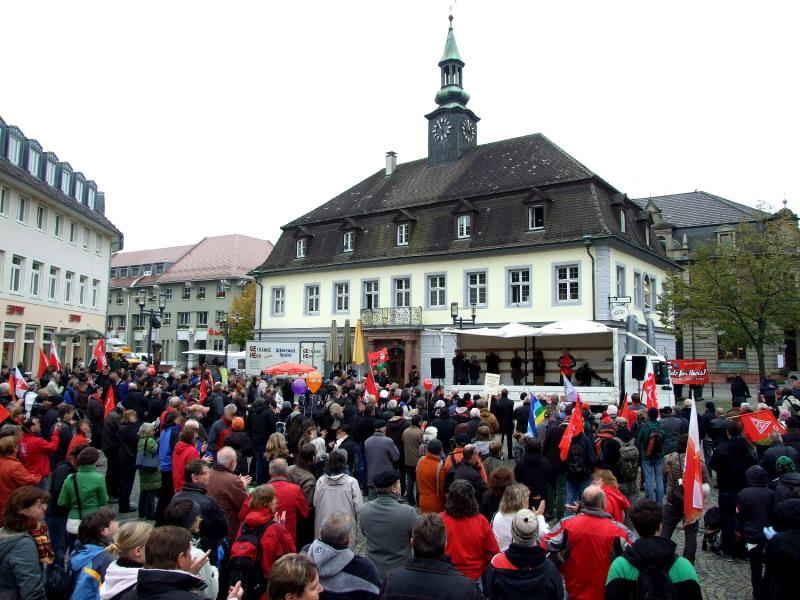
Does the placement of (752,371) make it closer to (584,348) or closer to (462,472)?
(584,348)

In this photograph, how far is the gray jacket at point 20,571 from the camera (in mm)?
3982

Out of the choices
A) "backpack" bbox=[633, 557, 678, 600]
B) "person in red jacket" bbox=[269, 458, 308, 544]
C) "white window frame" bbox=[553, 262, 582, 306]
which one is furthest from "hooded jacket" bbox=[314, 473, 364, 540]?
"white window frame" bbox=[553, 262, 582, 306]

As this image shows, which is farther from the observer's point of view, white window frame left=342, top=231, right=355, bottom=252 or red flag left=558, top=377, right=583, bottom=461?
white window frame left=342, top=231, right=355, bottom=252

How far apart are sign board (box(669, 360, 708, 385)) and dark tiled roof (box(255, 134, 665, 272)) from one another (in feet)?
22.7

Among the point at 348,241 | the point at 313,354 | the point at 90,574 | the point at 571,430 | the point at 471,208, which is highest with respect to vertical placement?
the point at 471,208

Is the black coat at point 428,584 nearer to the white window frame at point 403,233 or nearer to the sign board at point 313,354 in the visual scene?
the sign board at point 313,354

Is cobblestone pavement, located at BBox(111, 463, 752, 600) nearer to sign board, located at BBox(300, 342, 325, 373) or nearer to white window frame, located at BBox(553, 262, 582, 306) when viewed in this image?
white window frame, located at BBox(553, 262, 582, 306)

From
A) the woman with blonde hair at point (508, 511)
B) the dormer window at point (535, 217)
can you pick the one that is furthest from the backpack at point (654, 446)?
the dormer window at point (535, 217)

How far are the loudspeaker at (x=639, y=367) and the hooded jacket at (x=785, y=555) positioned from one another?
14284mm

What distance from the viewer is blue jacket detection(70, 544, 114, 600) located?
3.99 meters

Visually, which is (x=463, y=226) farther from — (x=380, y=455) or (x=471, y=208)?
(x=380, y=455)

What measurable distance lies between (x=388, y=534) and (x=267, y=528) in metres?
0.99

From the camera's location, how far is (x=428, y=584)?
356cm

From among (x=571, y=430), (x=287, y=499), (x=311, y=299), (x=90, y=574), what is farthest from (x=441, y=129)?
(x=90, y=574)
